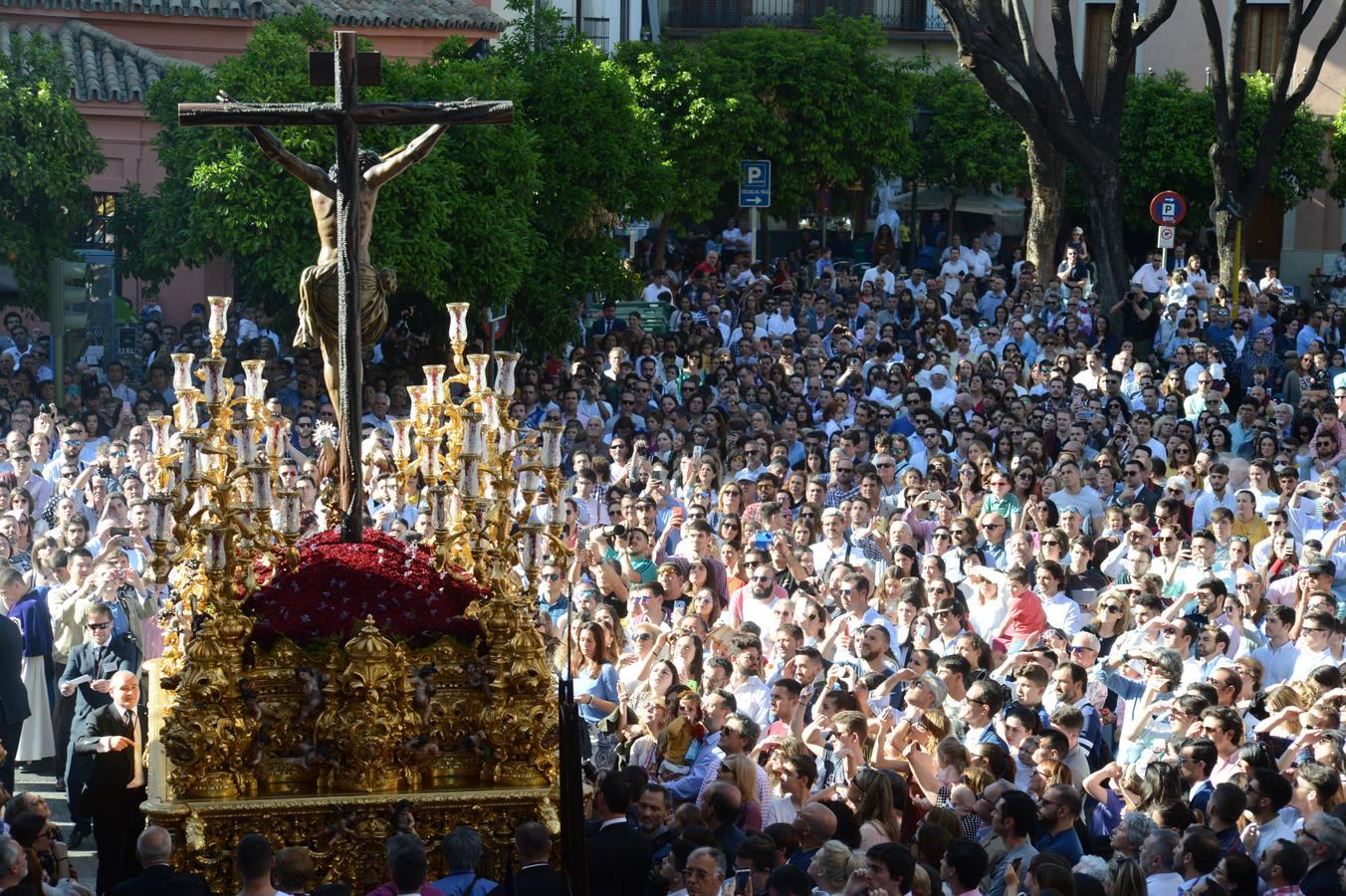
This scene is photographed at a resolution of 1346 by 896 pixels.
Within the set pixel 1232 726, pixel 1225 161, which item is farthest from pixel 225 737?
pixel 1225 161

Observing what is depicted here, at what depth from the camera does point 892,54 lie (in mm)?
42344

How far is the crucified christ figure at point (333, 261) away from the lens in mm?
10117

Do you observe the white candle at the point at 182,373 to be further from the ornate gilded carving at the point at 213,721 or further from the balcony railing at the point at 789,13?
the balcony railing at the point at 789,13

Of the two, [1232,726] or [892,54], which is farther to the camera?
[892,54]

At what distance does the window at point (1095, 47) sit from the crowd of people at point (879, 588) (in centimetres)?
1705

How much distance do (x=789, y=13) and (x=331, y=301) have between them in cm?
3402

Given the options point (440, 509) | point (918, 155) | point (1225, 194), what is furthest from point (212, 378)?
point (918, 155)

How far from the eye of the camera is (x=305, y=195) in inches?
838

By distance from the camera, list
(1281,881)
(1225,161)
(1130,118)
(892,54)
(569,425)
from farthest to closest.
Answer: (892,54) < (1130,118) < (1225,161) < (569,425) < (1281,881)

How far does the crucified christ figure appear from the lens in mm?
10117

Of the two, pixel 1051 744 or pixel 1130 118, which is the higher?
pixel 1130 118

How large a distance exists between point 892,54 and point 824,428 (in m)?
23.2

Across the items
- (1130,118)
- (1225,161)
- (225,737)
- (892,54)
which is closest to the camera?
(225,737)

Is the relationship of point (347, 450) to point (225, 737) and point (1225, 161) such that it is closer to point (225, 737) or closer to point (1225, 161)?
point (225, 737)
